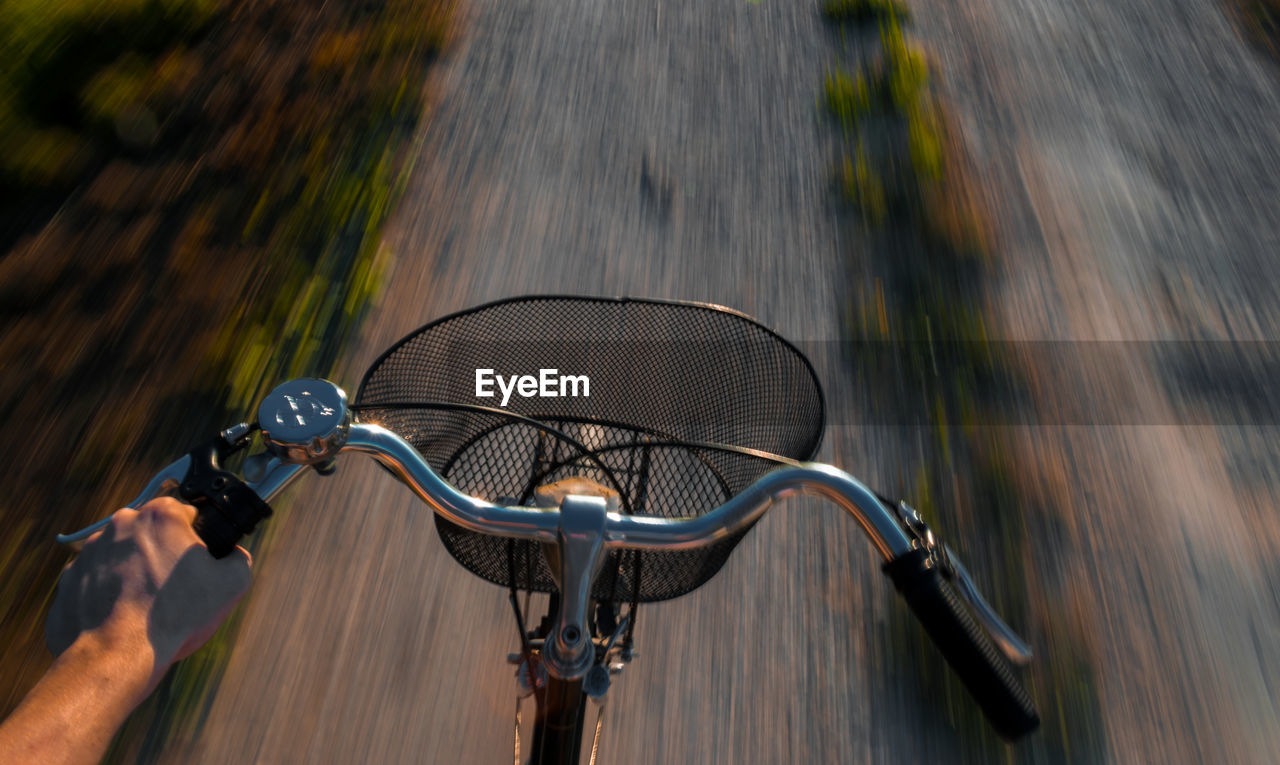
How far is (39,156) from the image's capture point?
316 cm

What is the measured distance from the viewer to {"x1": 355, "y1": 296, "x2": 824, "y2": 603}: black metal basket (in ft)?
5.01

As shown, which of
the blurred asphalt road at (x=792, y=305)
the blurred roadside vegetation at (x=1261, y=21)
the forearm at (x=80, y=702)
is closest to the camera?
the forearm at (x=80, y=702)

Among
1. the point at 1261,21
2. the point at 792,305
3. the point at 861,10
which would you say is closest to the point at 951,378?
the point at 792,305

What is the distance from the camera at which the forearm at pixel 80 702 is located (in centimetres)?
85

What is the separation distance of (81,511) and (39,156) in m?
1.67

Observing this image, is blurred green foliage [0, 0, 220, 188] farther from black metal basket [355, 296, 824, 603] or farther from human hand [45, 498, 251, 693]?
human hand [45, 498, 251, 693]

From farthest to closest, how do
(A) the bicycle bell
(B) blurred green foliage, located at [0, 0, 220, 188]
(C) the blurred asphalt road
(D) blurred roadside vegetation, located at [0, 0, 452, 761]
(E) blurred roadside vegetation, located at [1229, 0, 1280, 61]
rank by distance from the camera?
(E) blurred roadside vegetation, located at [1229, 0, 1280, 61] → (B) blurred green foliage, located at [0, 0, 220, 188] → (D) blurred roadside vegetation, located at [0, 0, 452, 761] → (C) the blurred asphalt road → (A) the bicycle bell

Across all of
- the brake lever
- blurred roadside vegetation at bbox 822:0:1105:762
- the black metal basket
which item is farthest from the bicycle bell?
blurred roadside vegetation at bbox 822:0:1105:762

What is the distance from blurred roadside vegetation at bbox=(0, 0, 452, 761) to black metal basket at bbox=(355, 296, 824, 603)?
115 centimetres

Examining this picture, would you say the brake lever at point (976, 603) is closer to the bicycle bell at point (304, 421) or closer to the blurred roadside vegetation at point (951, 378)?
the bicycle bell at point (304, 421)

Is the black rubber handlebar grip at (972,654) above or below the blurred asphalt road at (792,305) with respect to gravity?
above

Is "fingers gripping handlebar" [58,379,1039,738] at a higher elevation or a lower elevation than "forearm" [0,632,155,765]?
higher

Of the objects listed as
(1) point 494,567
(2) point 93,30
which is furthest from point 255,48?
(1) point 494,567

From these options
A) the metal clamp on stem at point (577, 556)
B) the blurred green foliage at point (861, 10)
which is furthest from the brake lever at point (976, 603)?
the blurred green foliage at point (861, 10)
